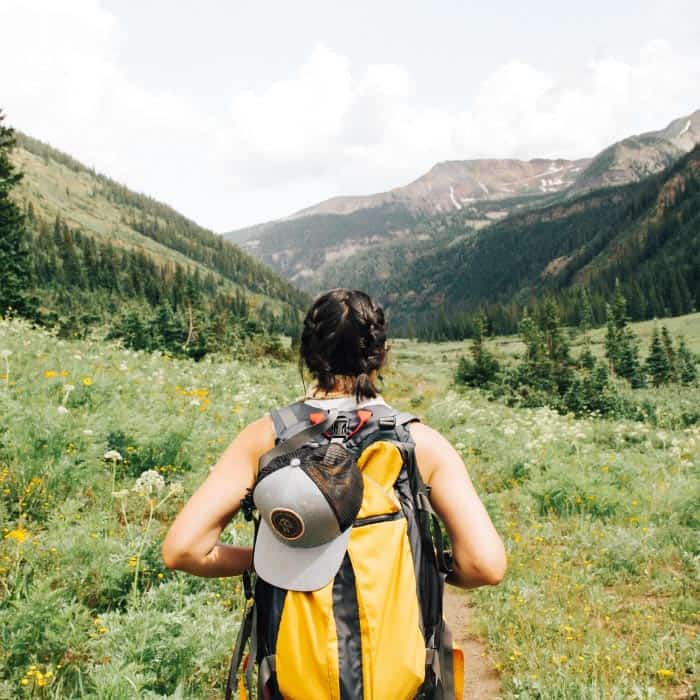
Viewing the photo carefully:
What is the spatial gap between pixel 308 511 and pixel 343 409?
50cm

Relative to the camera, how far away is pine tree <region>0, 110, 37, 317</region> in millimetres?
28719

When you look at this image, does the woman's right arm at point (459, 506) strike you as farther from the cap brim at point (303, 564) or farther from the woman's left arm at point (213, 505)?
the woman's left arm at point (213, 505)

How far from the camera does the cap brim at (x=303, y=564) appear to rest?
6.29ft

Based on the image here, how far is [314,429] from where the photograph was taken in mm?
2180

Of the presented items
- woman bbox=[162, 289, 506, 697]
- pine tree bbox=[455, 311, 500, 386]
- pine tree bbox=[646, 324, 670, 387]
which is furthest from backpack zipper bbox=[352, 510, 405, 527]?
pine tree bbox=[646, 324, 670, 387]

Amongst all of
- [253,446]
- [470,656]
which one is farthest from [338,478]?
[470,656]

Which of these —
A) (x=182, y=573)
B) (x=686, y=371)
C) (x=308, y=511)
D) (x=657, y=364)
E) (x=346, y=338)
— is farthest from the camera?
(x=657, y=364)

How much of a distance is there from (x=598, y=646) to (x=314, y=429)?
3640mm

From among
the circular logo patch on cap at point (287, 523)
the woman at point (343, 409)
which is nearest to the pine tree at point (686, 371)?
the woman at point (343, 409)

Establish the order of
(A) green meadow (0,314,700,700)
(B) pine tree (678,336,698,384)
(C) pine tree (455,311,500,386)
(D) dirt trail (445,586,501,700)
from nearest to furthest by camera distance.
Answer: (A) green meadow (0,314,700,700)
(D) dirt trail (445,586,501,700)
(C) pine tree (455,311,500,386)
(B) pine tree (678,336,698,384)

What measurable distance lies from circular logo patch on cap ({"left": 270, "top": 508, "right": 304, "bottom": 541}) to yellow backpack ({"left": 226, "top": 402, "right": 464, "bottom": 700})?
8.1 inches

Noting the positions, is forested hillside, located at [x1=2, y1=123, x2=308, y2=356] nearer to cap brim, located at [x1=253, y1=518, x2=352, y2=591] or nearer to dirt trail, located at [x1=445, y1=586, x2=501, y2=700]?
dirt trail, located at [x1=445, y1=586, x2=501, y2=700]

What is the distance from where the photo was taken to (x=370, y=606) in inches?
75.7

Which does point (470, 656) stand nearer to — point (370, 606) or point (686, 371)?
point (370, 606)
